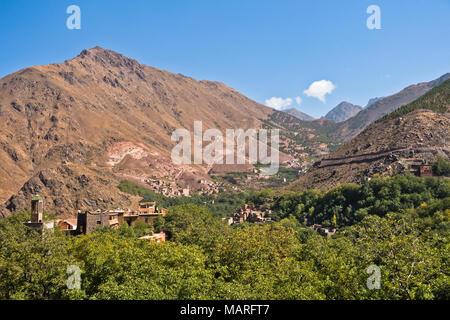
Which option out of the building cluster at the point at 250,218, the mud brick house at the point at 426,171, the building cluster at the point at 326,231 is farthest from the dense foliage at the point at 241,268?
the mud brick house at the point at 426,171

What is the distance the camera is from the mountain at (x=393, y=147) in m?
89.2

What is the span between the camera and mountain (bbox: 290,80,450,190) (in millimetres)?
89250

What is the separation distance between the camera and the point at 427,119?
98.1 m

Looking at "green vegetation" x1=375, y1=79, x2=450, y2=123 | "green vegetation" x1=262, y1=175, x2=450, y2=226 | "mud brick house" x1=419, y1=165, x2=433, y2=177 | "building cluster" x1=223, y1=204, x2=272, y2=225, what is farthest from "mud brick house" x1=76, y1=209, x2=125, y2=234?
"green vegetation" x1=375, y1=79, x2=450, y2=123

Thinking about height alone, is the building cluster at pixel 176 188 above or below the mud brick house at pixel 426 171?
below

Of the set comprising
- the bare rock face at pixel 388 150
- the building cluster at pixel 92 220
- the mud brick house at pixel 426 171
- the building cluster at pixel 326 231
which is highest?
the bare rock face at pixel 388 150

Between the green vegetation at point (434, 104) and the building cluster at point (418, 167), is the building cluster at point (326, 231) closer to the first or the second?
the building cluster at point (418, 167)

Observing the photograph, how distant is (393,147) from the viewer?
9594 centimetres

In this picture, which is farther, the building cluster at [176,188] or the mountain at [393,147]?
Result: the building cluster at [176,188]

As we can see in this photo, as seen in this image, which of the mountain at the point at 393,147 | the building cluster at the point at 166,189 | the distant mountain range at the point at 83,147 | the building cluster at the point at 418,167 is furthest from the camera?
the building cluster at the point at 166,189

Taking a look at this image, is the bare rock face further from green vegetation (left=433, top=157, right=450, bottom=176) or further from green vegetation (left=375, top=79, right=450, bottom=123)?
green vegetation (left=433, top=157, right=450, bottom=176)

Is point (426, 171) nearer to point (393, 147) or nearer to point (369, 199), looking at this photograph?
point (369, 199)

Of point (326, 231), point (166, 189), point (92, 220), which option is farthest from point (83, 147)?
point (326, 231)
